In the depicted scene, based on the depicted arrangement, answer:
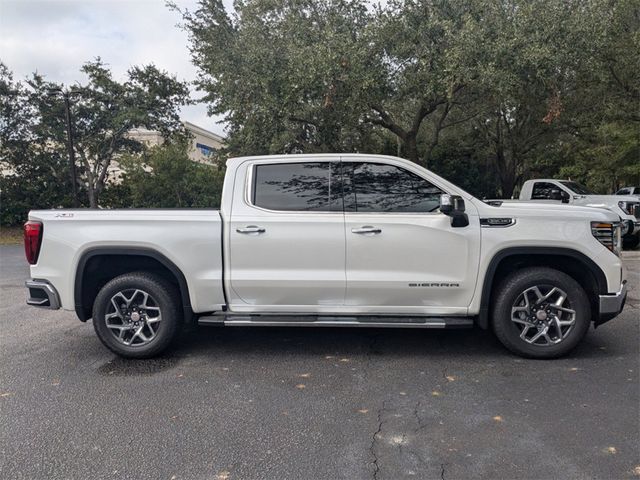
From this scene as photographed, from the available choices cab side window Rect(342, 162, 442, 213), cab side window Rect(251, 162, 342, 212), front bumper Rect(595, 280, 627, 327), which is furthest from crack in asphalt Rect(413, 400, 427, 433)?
front bumper Rect(595, 280, 627, 327)

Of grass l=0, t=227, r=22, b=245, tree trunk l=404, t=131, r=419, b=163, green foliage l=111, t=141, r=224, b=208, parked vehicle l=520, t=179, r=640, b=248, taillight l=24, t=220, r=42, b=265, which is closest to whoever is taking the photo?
taillight l=24, t=220, r=42, b=265

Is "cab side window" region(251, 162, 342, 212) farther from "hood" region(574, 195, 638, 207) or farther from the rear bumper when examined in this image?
"hood" region(574, 195, 638, 207)

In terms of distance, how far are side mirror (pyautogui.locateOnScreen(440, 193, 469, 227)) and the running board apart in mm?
882

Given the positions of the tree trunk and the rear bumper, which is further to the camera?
the tree trunk

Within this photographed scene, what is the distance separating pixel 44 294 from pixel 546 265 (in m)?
4.72

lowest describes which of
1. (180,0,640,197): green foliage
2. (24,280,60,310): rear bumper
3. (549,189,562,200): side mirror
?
(24,280,60,310): rear bumper

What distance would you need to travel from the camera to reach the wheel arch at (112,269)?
455 centimetres

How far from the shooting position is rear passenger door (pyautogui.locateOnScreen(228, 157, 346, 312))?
14.7ft

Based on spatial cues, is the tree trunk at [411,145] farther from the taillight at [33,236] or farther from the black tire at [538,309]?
the taillight at [33,236]

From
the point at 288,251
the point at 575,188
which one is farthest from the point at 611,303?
the point at 575,188

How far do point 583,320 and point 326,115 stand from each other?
9.80 m

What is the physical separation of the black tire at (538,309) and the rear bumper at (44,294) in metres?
4.08

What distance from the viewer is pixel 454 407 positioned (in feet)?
11.9

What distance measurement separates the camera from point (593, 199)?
1349 cm
